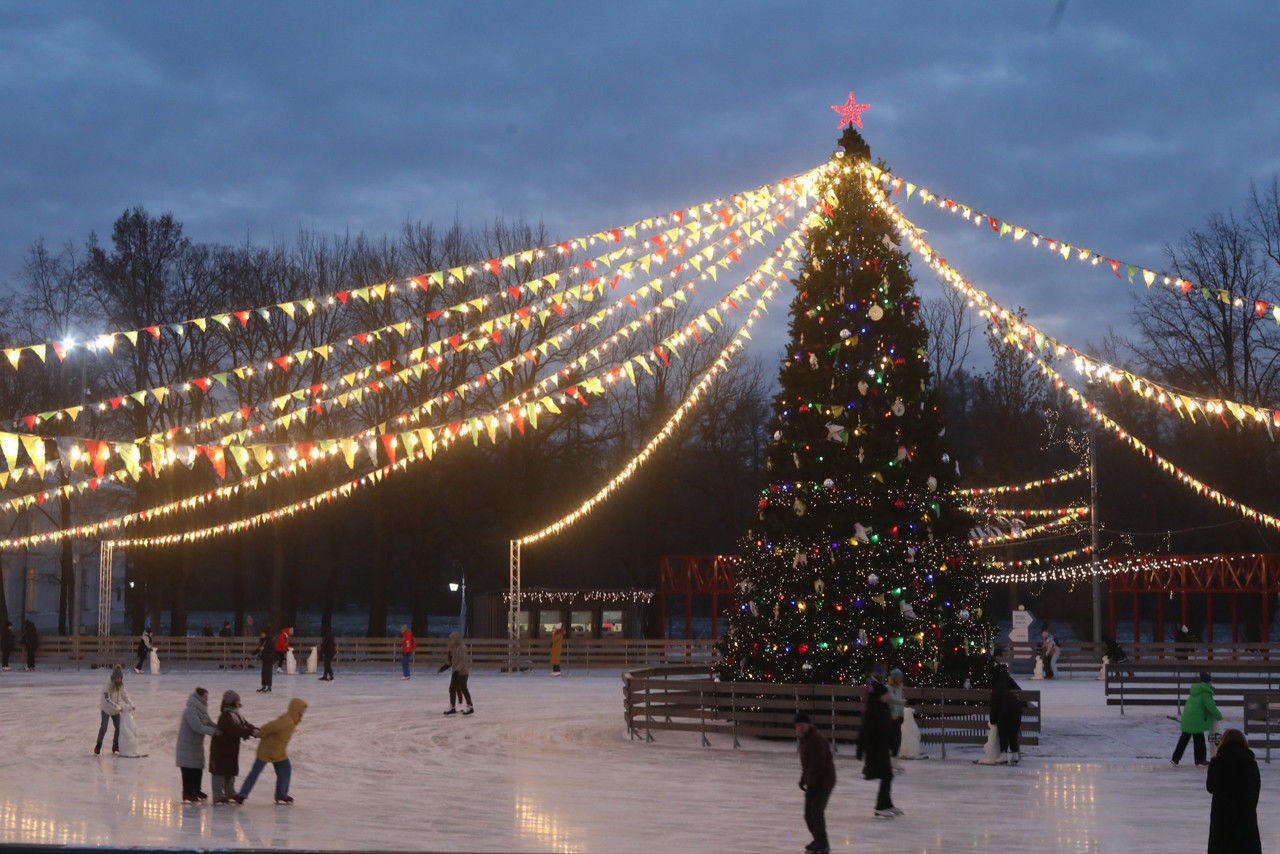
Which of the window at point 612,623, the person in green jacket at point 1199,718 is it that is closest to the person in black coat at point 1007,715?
the person in green jacket at point 1199,718

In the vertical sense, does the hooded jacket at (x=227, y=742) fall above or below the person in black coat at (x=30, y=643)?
above

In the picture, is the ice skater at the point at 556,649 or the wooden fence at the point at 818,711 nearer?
the wooden fence at the point at 818,711

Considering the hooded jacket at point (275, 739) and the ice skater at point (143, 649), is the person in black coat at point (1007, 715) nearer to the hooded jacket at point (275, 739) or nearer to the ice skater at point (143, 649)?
the hooded jacket at point (275, 739)

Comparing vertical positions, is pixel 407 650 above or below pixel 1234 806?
below

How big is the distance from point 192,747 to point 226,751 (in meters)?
0.53

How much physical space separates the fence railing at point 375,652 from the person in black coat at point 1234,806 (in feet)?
98.5

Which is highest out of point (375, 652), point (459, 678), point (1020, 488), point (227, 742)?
point (1020, 488)

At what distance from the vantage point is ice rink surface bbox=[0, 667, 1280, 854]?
39.6ft

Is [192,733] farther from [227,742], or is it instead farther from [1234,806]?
[1234,806]

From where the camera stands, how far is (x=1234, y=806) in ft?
30.5

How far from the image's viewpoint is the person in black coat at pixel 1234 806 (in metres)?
9.25

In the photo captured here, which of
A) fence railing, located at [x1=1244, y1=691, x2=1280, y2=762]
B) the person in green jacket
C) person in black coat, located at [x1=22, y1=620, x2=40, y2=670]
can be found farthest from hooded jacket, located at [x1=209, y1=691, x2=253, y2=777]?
person in black coat, located at [x1=22, y1=620, x2=40, y2=670]

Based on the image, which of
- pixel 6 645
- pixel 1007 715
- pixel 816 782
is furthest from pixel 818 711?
pixel 6 645

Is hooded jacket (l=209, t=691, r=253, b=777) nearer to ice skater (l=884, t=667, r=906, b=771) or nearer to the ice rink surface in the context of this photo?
the ice rink surface
